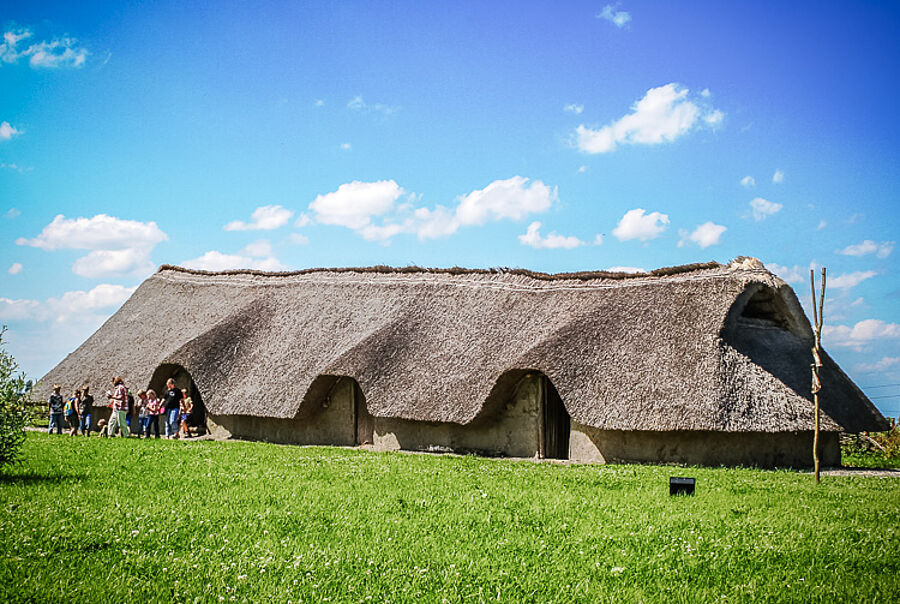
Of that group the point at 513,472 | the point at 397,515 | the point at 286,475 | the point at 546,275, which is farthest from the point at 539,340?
the point at 397,515

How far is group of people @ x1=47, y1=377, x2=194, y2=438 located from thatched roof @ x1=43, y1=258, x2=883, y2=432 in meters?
0.81

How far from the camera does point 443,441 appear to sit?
21078 mm

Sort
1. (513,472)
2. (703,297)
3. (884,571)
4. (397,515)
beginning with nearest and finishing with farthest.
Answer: (884,571) → (397,515) → (513,472) → (703,297)

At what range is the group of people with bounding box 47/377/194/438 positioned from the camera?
23517 mm

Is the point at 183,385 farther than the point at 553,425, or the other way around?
the point at 183,385

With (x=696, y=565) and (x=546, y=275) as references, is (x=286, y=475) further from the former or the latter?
(x=546, y=275)

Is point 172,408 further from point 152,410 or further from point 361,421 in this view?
point 361,421

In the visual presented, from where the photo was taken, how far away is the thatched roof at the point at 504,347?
18.2 m

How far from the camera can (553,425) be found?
20844 millimetres

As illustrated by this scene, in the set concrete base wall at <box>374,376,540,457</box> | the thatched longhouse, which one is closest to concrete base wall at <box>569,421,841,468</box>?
the thatched longhouse

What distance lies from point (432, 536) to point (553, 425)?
11560mm

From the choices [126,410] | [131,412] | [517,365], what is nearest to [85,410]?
[131,412]

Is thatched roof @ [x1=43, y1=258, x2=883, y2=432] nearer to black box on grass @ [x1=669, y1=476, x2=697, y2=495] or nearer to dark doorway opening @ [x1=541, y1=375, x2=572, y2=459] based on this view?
dark doorway opening @ [x1=541, y1=375, x2=572, y2=459]

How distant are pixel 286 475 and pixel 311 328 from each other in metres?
10.7
